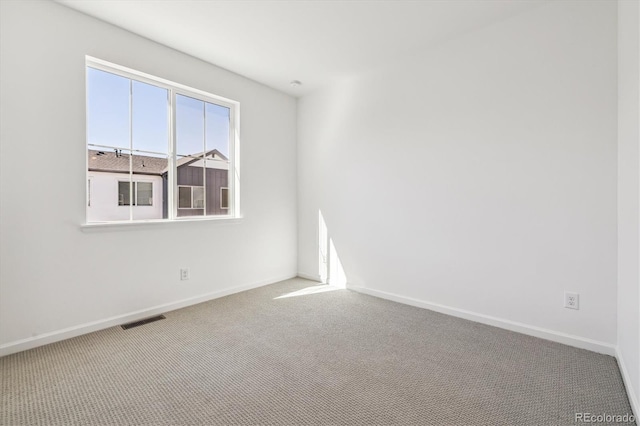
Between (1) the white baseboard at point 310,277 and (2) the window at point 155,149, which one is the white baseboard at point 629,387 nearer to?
(1) the white baseboard at point 310,277

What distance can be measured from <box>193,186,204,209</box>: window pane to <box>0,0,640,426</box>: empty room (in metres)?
0.02

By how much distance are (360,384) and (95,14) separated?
3423 mm

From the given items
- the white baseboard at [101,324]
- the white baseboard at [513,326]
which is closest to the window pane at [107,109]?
the white baseboard at [101,324]

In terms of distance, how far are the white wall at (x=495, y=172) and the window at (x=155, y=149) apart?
144 centimetres

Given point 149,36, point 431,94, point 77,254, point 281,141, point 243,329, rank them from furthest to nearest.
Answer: point 281,141, point 431,94, point 149,36, point 243,329, point 77,254

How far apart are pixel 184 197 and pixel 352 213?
1.90 m

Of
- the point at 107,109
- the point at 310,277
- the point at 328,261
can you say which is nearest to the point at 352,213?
the point at 328,261

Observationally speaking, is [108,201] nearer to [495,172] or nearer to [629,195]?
[495,172]

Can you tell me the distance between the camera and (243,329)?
2.57 m

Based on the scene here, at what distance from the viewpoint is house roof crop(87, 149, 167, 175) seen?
8.43 feet

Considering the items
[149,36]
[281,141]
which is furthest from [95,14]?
[281,141]

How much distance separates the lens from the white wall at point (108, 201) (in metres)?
2.56

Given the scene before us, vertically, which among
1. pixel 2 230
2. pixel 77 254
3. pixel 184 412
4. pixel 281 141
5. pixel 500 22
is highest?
pixel 500 22

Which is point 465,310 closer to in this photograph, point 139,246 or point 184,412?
point 184,412
